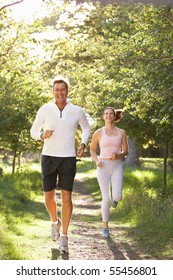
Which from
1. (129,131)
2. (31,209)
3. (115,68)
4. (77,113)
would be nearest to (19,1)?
(115,68)

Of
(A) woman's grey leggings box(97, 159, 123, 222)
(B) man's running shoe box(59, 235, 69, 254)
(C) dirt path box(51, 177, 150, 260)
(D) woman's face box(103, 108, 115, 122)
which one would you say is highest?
(D) woman's face box(103, 108, 115, 122)

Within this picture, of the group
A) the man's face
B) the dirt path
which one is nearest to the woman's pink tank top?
the dirt path

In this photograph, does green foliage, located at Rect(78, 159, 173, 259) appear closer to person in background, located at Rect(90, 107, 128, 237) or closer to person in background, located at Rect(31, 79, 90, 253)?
person in background, located at Rect(90, 107, 128, 237)

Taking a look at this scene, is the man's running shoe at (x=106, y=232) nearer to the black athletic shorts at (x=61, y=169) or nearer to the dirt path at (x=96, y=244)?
the dirt path at (x=96, y=244)

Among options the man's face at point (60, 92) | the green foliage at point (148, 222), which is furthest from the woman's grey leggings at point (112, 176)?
the man's face at point (60, 92)

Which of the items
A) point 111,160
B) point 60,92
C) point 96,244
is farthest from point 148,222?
point 60,92

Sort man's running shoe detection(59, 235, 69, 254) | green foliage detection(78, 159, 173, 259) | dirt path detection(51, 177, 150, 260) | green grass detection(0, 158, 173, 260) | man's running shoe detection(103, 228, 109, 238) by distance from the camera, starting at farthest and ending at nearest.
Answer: man's running shoe detection(103, 228, 109, 238) → green foliage detection(78, 159, 173, 259) → green grass detection(0, 158, 173, 260) → dirt path detection(51, 177, 150, 260) → man's running shoe detection(59, 235, 69, 254)

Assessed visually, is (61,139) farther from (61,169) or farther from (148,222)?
(148,222)

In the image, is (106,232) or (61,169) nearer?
(61,169)

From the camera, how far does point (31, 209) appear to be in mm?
13945

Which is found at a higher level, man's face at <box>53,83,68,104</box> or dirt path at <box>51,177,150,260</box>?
man's face at <box>53,83,68,104</box>

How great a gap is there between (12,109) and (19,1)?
8441 millimetres

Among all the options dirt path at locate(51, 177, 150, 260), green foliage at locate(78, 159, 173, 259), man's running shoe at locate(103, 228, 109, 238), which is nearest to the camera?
dirt path at locate(51, 177, 150, 260)
